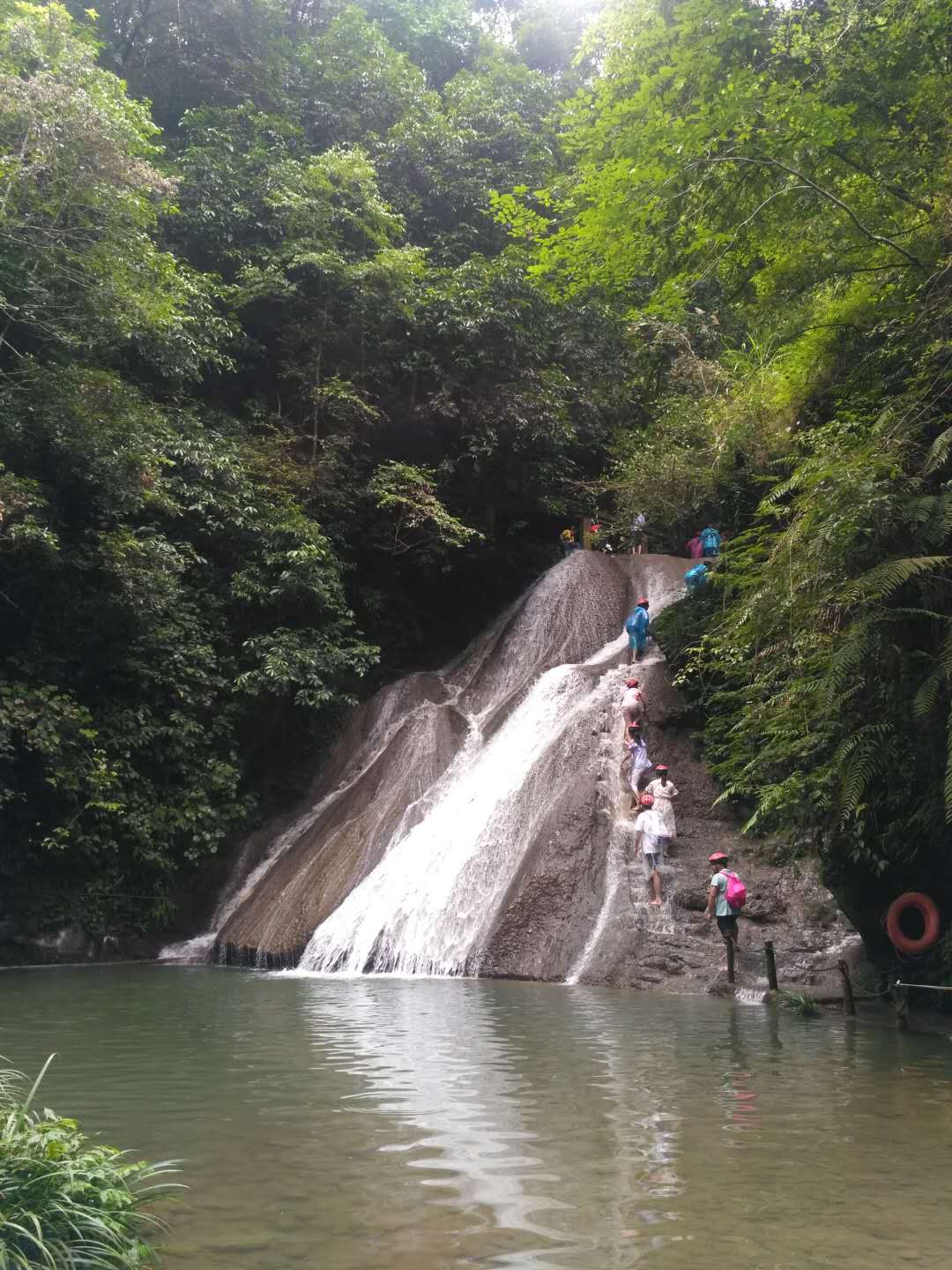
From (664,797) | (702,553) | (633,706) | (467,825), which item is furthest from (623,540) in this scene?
(664,797)

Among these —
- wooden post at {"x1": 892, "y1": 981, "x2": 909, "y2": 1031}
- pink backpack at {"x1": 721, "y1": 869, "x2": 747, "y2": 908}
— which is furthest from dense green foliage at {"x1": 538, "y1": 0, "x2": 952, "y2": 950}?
wooden post at {"x1": 892, "y1": 981, "x2": 909, "y2": 1031}

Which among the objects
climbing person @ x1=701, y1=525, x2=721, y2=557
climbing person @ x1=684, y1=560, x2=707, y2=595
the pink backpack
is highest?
climbing person @ x1=701, y1=525, x2=721, y2=557

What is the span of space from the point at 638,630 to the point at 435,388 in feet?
28.9

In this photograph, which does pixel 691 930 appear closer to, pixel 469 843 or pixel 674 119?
pixel 469 843

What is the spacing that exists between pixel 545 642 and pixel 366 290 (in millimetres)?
8803

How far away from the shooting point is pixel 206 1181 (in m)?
4.63

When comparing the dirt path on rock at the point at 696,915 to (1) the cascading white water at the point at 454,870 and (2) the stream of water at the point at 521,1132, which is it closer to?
(1) the cascading white water at the point at 454,870

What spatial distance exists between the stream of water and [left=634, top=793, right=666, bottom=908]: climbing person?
12.3 feet

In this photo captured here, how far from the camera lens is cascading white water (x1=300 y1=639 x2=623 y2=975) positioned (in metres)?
14.7

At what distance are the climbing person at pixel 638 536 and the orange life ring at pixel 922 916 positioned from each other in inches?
626

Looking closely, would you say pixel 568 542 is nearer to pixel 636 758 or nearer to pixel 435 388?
pixel 435 388

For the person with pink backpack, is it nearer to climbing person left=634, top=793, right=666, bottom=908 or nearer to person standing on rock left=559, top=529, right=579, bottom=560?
climbing person left=634, top=793, right=666, bottom=908

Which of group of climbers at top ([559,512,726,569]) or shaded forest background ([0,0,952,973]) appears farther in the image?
group of climbers at top ([559,512,726,569])

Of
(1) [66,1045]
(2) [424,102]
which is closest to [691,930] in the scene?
(1) [66,1045]
